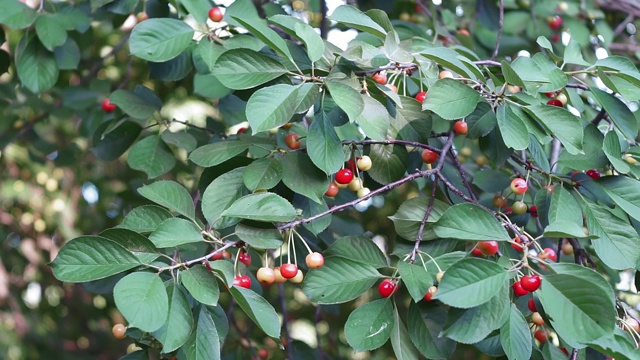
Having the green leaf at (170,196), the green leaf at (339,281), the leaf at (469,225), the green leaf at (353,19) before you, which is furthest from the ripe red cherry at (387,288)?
the green leaf at (353,19)

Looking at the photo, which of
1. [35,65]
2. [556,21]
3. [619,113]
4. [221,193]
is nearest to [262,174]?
[221,193]

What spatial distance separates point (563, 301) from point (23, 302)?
11.5 feet

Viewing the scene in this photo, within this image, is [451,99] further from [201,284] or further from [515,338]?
[201,284]

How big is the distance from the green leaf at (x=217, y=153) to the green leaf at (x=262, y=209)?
9.2 inches

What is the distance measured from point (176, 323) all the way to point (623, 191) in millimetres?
912

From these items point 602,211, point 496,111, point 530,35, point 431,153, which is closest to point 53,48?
point 431,153

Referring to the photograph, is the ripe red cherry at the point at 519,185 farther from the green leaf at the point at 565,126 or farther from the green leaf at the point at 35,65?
the green leaf at the point at 35,65

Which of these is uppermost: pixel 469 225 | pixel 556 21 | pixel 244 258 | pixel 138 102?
pixel 469 225

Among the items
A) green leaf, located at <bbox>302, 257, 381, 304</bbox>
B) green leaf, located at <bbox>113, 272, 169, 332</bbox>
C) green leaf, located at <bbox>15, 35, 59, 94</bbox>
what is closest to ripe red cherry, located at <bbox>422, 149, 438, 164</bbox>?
green leaf, located at <bbox>302, 257, 381, 304</bbox>

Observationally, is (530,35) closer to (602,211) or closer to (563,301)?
(602,211)

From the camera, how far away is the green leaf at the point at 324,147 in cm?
128

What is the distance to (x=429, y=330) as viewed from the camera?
1.27m

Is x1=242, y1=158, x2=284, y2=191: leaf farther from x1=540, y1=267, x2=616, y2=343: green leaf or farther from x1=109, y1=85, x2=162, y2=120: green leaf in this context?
x1=109, y1=85, x2=162, y2=120: green leaf

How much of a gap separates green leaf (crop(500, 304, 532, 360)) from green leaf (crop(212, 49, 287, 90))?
613 mm
